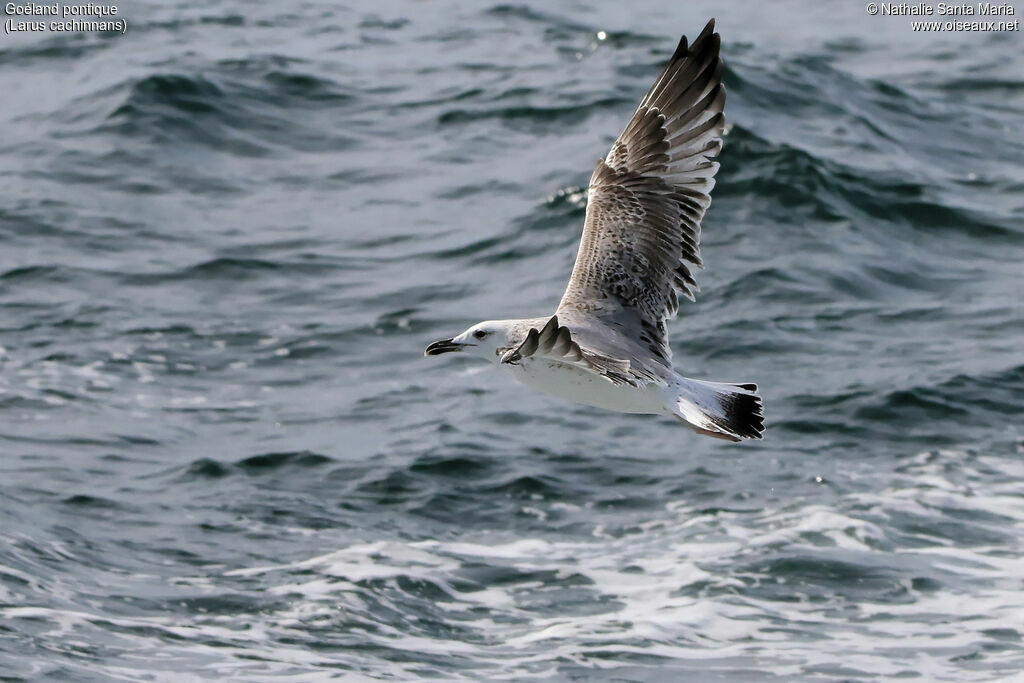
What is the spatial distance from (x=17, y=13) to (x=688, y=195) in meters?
15.2

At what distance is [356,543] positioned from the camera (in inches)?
402

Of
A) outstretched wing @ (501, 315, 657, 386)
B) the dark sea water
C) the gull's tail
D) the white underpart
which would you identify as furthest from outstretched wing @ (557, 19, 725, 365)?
the dark sea water

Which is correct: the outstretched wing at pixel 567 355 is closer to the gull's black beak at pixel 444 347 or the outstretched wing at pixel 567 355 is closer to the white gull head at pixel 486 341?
the white gull head at pixel 486 341

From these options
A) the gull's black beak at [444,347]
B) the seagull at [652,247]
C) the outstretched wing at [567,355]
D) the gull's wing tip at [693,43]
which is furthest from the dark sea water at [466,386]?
the gull's wing tip at [693,43]

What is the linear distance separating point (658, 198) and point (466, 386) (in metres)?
4.47

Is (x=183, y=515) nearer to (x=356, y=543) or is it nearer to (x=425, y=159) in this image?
(x=356, y=543)

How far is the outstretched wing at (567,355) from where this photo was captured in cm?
585

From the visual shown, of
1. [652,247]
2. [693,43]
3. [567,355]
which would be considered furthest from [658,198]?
[567,355]

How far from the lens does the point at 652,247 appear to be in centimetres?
805

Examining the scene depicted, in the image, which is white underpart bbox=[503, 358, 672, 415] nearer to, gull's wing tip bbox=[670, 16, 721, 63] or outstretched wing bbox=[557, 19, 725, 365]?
outstretched wing bbox=[557, 19, 725, 365]

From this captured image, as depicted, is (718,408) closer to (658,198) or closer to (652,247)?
(652,247)

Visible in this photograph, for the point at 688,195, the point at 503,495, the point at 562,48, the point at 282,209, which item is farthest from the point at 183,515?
the point at 562,48

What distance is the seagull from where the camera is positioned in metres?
7.07

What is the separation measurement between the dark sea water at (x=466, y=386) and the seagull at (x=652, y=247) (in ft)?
7.85
